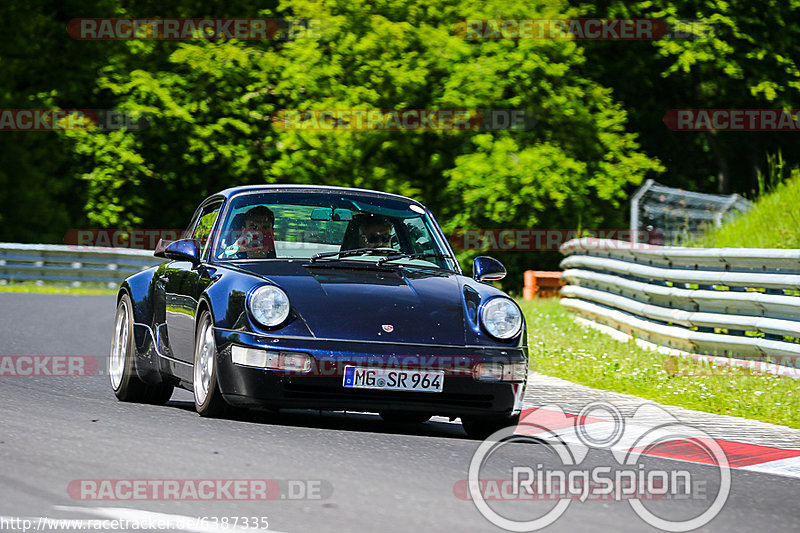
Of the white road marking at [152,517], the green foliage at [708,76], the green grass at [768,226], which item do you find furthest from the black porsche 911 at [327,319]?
the green foliage at [708,76]

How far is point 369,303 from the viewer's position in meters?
7.77

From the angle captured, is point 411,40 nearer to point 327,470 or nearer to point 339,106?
point 339,106

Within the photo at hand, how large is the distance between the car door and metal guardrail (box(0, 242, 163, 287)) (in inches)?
759

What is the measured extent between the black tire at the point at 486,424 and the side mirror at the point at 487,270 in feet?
3.31

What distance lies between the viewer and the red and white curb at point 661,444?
742 cm

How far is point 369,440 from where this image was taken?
295 inches

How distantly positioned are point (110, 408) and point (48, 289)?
19644mm

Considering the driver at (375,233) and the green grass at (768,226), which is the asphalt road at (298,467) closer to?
the driver at (375,233)

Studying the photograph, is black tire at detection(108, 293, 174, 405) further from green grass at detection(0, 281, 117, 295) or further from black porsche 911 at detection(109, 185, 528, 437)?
green grass at detection(0, 281, 117, 295)

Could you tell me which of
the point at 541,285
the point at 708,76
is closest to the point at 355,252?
the point at 541,285

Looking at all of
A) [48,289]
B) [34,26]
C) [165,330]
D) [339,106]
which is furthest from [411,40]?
[165,330]

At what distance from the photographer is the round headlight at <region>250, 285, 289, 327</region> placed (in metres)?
7.55

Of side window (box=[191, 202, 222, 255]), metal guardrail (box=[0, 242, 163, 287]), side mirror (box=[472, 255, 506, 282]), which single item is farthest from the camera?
metal guardrail (box=[0, 242, 163, 287])

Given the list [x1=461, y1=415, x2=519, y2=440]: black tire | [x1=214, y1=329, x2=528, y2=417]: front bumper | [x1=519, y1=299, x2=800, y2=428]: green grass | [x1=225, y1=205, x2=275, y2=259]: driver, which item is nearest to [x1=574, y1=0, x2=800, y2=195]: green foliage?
[x1=519, y1=299, x2=800, y2=428]: green grass
